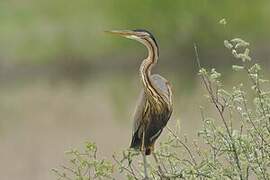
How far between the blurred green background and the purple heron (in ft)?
21.0

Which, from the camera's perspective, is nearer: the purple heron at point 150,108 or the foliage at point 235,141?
the foliage at point 235,141

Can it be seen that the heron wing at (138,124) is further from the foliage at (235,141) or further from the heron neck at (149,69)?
the foliage at (235,141)

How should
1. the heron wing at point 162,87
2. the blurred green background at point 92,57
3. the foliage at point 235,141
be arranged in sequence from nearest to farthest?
the foliage at point 235,141, the heron wing at point 162,87, the blurred green background at point 92,57

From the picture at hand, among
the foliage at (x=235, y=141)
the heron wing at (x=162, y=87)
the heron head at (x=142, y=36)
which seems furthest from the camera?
the heron wing at (x=162, y=87)

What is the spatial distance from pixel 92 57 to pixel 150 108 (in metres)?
11.8

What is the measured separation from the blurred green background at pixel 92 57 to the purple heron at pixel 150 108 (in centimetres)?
639

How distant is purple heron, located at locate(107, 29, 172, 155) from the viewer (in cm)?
467

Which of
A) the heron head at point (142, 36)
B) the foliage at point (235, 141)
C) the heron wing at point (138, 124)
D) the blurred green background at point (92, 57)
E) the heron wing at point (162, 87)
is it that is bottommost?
the foliage at point (235, 141)

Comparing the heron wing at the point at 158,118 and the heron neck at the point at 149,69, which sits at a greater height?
the heron neck at the point at 149,69

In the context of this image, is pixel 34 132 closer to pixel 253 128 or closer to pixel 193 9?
pixel 193 9

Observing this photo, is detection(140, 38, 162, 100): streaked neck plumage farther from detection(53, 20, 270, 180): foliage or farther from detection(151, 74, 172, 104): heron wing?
detection(53, 20, 270, 180): foliage

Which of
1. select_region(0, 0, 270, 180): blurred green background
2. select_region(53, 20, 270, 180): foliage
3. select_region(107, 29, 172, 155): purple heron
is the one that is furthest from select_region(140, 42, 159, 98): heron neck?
select_region(0, 0, 270, 180): blurred green background

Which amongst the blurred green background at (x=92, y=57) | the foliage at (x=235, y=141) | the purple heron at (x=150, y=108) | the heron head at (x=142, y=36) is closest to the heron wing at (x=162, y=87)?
the purple heron at (x=150, y=108)

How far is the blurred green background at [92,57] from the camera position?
40.5 ft
